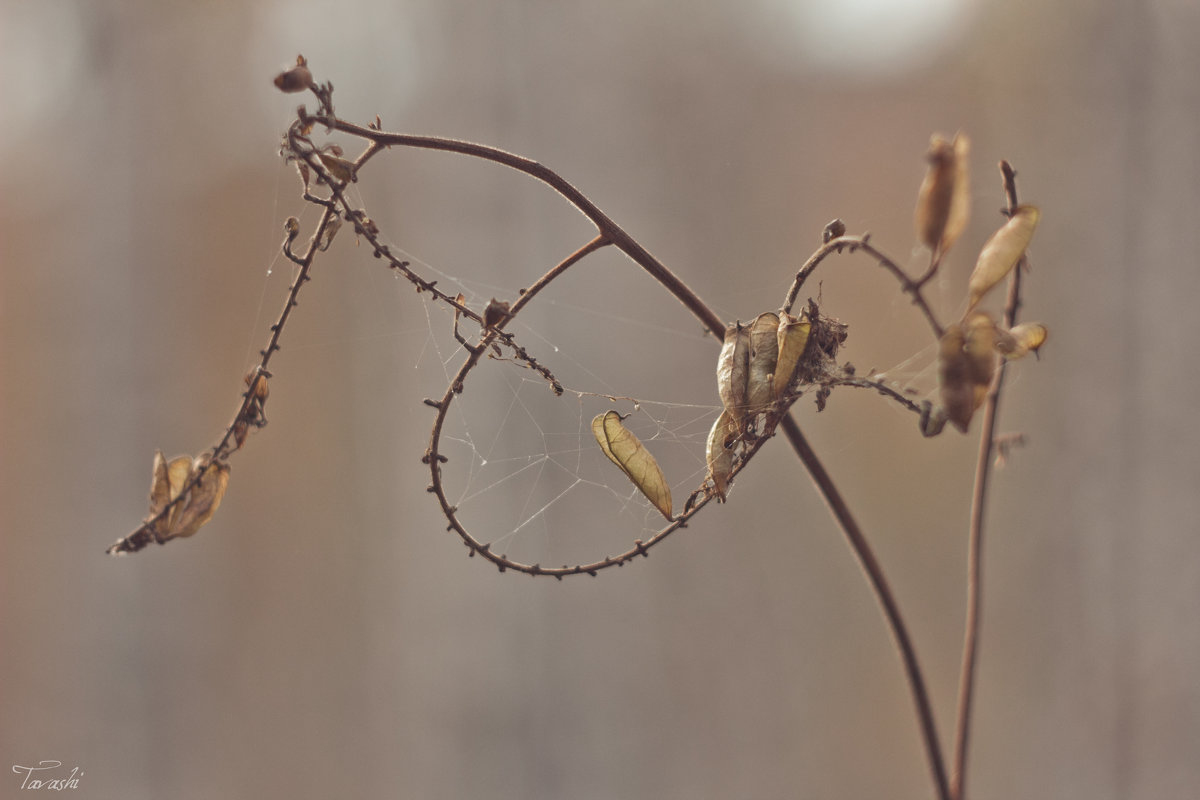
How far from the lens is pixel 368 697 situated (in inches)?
37.5

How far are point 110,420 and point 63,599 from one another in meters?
0.25

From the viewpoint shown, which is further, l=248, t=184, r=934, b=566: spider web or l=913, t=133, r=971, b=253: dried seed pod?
l=248, t=184, r=934, b=566: spider web

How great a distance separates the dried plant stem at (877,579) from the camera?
0.24 metres

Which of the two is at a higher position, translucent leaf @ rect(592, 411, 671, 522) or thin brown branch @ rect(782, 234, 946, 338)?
thin brown branch @ rect(782, 234, 946, 338)

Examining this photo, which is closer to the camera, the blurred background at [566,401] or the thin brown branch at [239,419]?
the thin brown branch at [239,419]

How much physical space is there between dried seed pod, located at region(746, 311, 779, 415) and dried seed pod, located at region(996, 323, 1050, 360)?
0.06 meters

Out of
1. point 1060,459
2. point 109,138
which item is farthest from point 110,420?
point 1060,459

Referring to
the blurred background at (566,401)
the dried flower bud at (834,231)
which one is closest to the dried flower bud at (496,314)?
the dried flower bud at (834,231)

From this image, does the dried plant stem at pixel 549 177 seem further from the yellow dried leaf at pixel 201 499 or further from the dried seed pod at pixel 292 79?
the yellow dried leaf at pixel 201 499

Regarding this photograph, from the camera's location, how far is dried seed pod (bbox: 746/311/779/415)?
0.68ft

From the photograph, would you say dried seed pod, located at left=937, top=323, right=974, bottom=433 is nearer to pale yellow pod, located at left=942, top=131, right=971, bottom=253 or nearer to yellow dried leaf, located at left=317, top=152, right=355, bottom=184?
pale yellow pod, located at left=942, top=131, right=971, bottom=253

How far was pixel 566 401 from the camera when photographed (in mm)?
844

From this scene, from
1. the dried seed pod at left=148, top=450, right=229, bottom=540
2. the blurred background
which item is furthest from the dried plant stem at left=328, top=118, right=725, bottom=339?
the blurred background

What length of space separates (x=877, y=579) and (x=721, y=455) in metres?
0.09
